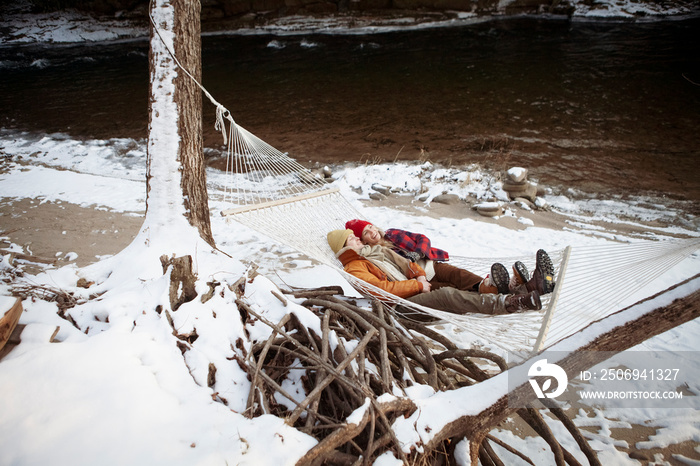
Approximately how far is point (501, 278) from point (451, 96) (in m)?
5.84

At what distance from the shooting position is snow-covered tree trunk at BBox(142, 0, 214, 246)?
1.99 metres

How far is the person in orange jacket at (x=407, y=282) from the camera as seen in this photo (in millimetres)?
1948

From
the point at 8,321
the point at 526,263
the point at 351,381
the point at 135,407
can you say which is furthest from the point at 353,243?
the point at 8,321

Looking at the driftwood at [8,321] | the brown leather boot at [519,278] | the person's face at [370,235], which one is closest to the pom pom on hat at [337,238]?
the person's face at [370,235]

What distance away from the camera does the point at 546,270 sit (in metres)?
1.87

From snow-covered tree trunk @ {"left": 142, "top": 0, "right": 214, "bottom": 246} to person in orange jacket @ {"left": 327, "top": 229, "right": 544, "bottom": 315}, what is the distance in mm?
820

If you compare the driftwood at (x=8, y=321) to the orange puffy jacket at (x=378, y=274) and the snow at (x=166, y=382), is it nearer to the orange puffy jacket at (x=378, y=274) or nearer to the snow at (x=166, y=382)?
the snow at (x=166, y=382)

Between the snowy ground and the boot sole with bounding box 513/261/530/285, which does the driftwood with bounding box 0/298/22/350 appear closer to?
the snowy ground

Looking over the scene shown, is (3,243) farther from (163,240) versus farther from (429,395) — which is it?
(429,395)

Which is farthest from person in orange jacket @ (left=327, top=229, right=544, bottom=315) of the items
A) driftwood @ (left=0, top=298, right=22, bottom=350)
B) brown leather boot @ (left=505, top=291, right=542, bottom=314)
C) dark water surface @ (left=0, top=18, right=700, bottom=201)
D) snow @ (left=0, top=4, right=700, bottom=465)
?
dark water surface @ (left=0, top=18, right=700, bottom=201)

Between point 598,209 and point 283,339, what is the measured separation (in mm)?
3325

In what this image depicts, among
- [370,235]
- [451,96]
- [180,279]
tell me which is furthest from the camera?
[451,96]

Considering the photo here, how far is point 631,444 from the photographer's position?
168 cm

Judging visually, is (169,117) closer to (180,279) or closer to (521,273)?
(180,279)
